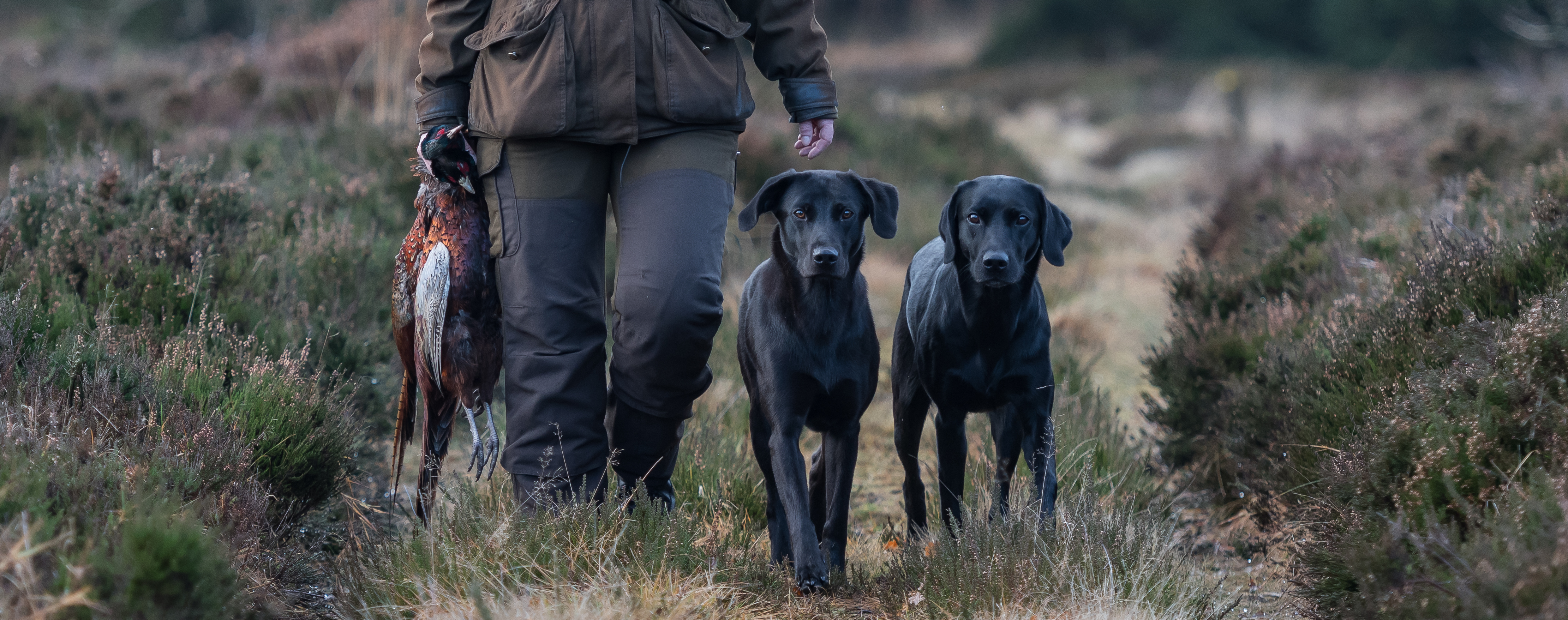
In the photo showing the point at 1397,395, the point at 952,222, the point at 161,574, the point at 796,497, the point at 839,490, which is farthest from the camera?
the point at 952,222

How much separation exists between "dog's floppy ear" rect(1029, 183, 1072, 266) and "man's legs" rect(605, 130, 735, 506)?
37.9 inches

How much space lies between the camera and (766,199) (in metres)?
3.49

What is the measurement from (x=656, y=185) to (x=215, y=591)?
58.5 inches

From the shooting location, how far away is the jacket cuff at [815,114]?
349 cm

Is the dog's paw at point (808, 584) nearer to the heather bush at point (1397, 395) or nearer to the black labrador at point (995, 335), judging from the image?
the black labrador at point (995, 335)

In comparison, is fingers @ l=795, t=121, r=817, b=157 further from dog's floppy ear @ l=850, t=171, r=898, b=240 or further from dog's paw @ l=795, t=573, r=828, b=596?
dog's paw @ l=795, t=573, r=828, b=596

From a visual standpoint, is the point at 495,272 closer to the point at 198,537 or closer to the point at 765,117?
the point at 198,537

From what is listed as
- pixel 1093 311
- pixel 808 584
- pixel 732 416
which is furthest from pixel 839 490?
pixel 1093 311

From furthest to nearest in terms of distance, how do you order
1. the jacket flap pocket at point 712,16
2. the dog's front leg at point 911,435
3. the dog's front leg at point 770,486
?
the dog's front leg at point 911,435, the dog's front leg at point 770,486, the jacket flap pocket at point 712,16

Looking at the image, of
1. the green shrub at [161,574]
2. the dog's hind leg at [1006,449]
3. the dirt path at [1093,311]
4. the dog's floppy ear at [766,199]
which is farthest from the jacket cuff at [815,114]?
the green shrub at [161,574]

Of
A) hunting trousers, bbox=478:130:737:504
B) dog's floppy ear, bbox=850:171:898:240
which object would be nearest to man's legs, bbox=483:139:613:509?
hunting trousers, bbox=478:130:737:504

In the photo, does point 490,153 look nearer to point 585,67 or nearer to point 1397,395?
point 585,67

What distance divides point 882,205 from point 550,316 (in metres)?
1.05

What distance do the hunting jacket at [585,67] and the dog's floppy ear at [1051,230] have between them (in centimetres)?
97
